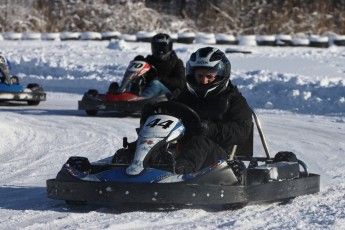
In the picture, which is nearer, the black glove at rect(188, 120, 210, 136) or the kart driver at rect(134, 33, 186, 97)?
the black glove at rect(188, 120, 210, 136)

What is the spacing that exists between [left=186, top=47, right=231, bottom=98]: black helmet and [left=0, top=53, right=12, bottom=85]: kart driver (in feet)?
24.3

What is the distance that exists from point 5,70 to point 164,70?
2.64m

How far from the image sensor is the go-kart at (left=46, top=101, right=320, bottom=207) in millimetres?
6125

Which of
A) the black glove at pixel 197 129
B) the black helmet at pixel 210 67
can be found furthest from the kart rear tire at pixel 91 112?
the black glove at pixel 197 129

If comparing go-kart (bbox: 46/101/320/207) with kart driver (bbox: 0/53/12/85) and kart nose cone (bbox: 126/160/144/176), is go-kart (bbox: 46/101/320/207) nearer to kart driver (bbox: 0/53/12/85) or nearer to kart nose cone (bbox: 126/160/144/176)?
kart nose cone (bbox: 126/160/144/176)

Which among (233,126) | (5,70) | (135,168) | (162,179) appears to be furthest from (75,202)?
(5,70)

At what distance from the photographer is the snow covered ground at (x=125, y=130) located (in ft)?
19.7

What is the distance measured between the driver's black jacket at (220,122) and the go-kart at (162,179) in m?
0.15

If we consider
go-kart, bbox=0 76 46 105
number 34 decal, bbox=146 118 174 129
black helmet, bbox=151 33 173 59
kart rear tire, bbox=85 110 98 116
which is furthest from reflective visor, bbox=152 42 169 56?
number 34 decal, bbox=146 118 174 129

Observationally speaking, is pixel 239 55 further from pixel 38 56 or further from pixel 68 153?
pixel 68 153

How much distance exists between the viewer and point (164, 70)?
13203mm

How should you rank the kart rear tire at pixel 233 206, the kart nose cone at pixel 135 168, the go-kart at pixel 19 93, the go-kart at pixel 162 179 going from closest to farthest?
the go-kart at pixel 162 179 → the kart nose cone at pixel 135 168 → the kart rear tire at pixel 233 206 → the go-kart at pixel 19 93

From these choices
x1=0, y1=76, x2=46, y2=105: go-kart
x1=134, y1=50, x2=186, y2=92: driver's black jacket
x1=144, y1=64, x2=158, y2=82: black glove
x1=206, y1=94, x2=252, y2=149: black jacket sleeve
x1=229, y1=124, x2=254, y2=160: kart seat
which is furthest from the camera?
x1=0, y1=76, x2=46, y2=105: go-kart

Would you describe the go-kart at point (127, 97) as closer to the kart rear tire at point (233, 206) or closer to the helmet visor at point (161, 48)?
the helmet visor at point (161, 48)
